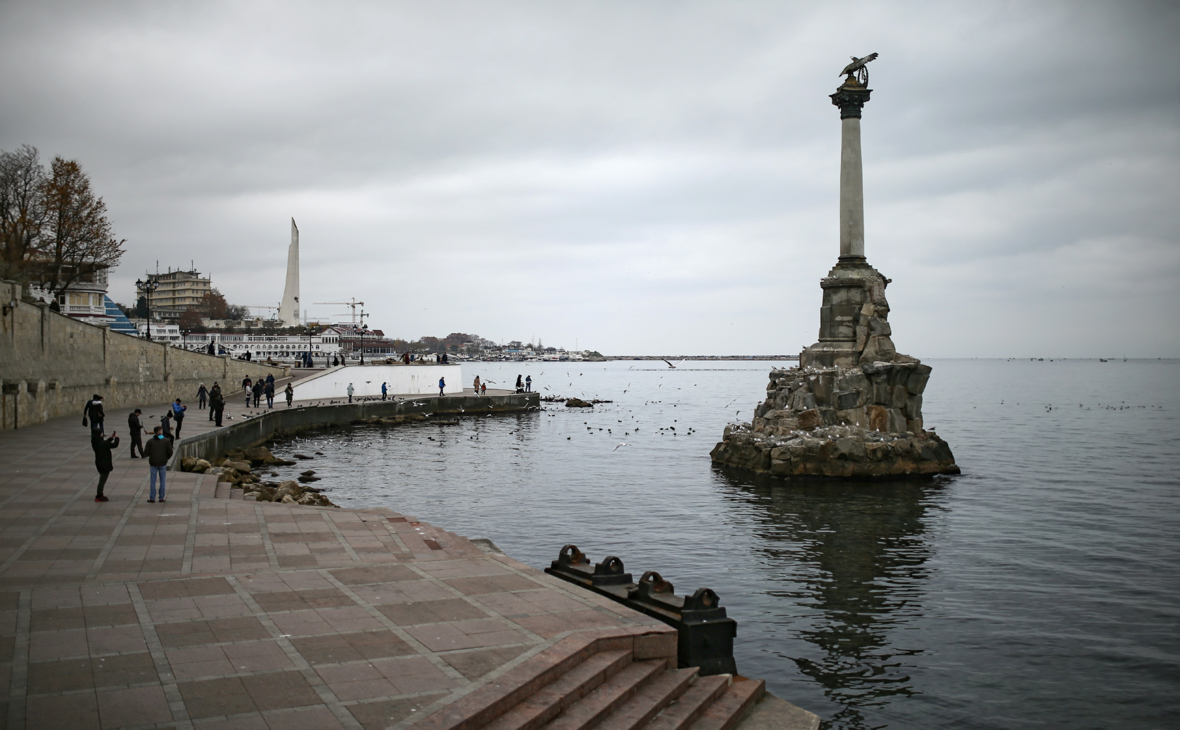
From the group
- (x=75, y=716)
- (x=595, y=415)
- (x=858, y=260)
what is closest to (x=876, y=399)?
(x=858, y=260)

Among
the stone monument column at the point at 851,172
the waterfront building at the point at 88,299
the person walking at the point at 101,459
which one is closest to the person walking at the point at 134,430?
the person walking at the point at 101,459

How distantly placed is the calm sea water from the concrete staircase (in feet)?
9.23

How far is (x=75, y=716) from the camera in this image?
5750mm

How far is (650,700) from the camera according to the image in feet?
23.9

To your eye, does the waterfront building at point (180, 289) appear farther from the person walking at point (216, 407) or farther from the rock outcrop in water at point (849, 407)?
the rock outcrop in water at point (849, 407)

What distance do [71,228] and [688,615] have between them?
45.6 m

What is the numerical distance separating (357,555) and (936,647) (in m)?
8.60

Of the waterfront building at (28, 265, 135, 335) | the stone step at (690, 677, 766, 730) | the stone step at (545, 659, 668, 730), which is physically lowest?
the stone step at (690, 677, 766, 730)

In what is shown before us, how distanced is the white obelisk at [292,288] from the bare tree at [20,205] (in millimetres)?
61626

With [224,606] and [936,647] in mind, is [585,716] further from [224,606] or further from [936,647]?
[936,647]

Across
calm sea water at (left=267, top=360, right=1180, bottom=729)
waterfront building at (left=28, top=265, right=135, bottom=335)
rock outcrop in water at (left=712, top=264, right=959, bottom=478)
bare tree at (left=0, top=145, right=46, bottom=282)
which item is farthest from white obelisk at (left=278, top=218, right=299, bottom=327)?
rock outcrop in water at (left=712, top=264, right=959, bottom=478)

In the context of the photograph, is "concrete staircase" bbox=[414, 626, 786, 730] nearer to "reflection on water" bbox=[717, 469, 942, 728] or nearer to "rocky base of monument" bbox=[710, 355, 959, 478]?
"reflection on water" bbox=[717, 469, 942, 728]

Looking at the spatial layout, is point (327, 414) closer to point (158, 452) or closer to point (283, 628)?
point (158, 452)

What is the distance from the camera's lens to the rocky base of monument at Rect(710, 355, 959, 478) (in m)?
28.5
